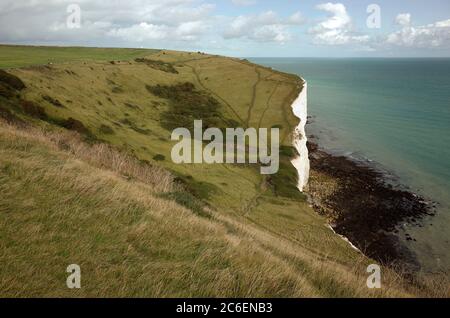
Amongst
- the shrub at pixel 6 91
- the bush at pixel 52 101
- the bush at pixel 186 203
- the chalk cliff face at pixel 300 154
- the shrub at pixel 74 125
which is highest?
the shrub at pixel 6 91

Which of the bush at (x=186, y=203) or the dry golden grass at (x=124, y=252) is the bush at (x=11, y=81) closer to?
the dry golden grass at (x=124, y=252)

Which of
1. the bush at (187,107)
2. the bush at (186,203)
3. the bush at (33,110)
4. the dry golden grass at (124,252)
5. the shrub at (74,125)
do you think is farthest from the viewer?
the bush at (187,107)

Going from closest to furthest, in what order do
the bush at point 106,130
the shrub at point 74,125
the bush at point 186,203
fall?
the bush at point 186,203 < the shrub at point 74,125 < the bush at point 106,130

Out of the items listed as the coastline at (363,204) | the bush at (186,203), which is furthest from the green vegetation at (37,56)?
the bush at (186,203)

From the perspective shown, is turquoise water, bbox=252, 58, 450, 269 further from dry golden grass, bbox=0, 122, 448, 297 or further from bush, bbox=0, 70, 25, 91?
bush, bbox=0, 70, 25, 91

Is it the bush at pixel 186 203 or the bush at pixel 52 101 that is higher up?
the bush at pixel 52 101

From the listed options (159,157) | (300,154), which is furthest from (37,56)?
(300,154)

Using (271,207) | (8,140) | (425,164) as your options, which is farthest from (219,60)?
(8,140)

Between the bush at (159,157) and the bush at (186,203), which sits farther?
the bush at (159,157)
